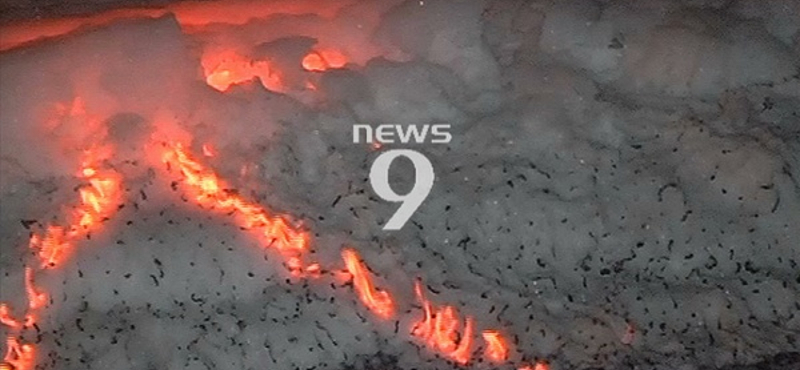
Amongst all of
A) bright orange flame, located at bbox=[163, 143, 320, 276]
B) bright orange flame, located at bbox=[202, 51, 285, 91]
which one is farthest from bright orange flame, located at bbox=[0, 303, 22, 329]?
bright orange flame, located at bbox=[202, 51, 285, 91]

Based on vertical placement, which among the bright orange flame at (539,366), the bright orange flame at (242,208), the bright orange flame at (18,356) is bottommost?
the bright orange flame at (539,366)

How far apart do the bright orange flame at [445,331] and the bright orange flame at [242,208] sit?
0.14 m

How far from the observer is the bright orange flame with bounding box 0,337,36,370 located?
1347mm

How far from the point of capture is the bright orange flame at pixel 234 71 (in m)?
1.37

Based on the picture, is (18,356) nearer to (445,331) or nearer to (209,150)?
(209,150)

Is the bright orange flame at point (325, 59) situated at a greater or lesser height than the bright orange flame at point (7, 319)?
greater

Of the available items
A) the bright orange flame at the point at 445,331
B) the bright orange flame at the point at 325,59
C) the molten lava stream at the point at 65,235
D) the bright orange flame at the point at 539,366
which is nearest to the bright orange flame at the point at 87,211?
the molten lava stream at the point at 65,235

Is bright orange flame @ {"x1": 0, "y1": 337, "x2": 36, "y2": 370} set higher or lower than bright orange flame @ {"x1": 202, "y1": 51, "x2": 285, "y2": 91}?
lower

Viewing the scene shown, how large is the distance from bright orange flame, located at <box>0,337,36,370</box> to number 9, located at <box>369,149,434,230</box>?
0.44m

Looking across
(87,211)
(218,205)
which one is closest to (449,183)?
(218,205)

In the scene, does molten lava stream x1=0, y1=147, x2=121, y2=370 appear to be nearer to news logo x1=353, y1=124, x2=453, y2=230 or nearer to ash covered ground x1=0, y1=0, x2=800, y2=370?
ash covered ground x1=0, y1=0, x2=800, y2=370

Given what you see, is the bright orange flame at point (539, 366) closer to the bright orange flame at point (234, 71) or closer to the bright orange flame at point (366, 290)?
the bright orange flame at point (366, 290)

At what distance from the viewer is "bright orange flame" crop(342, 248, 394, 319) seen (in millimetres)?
1344

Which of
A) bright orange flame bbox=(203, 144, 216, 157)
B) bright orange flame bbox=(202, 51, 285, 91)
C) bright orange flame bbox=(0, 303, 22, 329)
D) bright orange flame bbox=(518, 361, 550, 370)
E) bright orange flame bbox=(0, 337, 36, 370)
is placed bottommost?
bright orange flame bbox=(518, 361, 550, 370)
